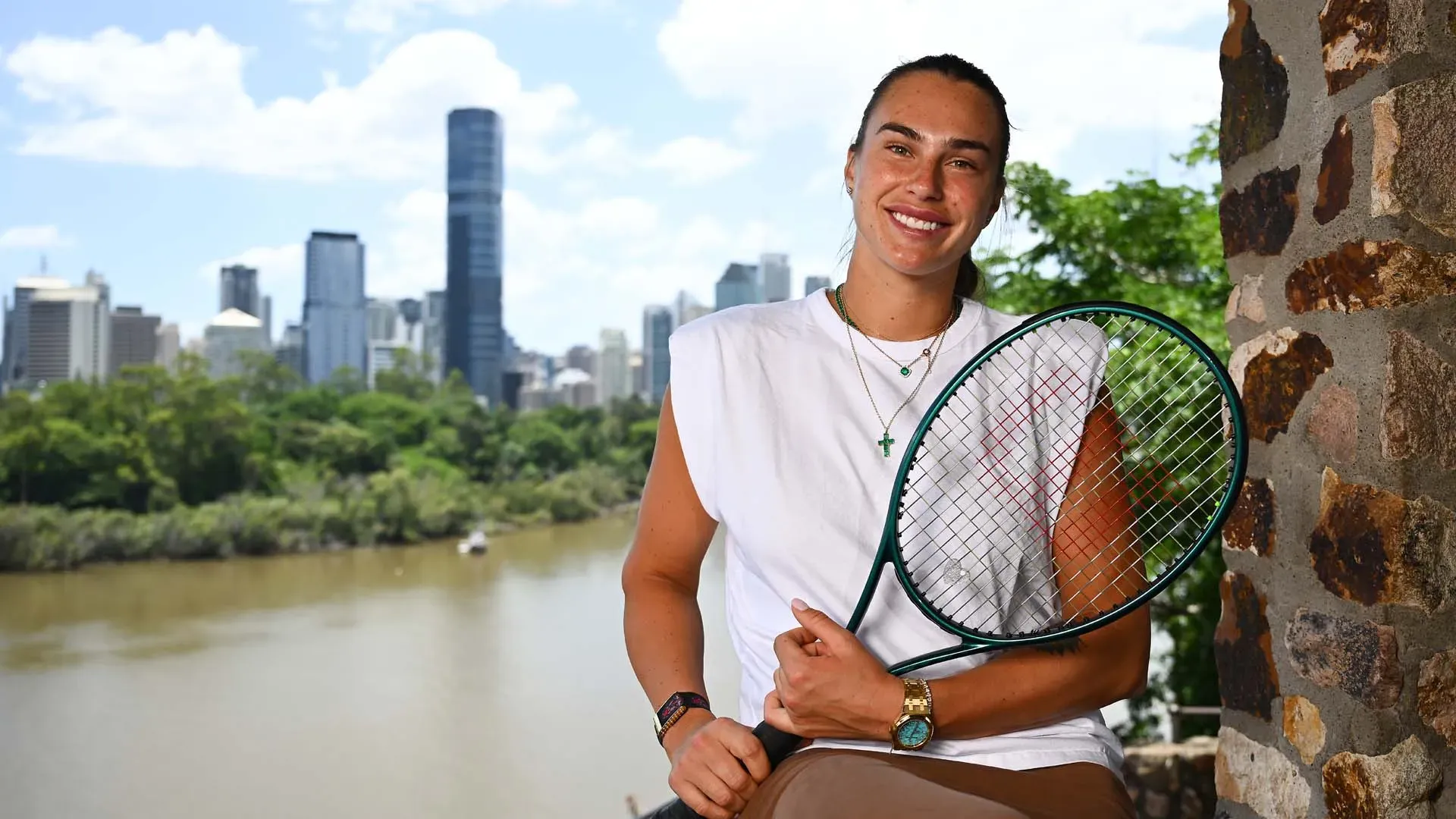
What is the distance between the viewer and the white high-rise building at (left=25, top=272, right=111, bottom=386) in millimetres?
14703

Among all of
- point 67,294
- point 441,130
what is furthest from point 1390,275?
point 441,130

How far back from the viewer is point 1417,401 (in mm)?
1140

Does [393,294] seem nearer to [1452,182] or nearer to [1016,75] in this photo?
[1016,75]

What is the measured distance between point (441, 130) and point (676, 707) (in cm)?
2487

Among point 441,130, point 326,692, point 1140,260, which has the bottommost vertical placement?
point 326,692

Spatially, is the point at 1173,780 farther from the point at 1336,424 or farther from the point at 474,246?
the point at 474,246

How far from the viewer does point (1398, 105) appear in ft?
3.68

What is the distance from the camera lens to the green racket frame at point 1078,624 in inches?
37.1

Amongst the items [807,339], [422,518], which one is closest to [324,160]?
[422,518]

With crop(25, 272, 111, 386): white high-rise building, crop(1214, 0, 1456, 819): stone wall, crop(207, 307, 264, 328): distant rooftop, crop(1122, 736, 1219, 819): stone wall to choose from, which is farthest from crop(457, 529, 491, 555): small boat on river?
crop(1214, 0, 1456, 819): stone wall

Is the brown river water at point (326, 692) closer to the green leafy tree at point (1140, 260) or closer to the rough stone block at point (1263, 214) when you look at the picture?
the green leafy tree at point (1140, 260)

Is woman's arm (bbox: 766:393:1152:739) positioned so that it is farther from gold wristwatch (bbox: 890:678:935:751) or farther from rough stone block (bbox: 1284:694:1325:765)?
rough stone block (bbox: 1284:694:1325:765)

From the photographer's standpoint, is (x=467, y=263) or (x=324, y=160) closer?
(x=467, y=263)

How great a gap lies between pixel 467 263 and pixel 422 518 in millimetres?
6838
